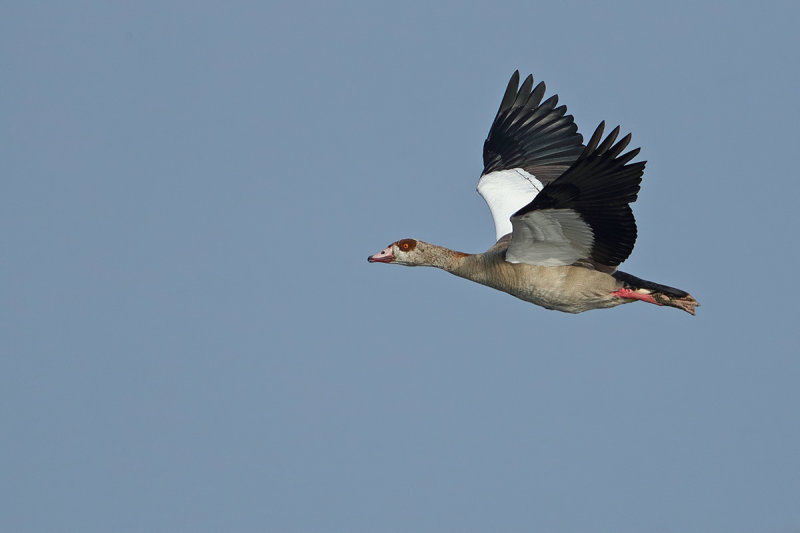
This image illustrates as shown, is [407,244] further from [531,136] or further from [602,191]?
[602,191]

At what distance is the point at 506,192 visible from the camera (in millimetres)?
13008

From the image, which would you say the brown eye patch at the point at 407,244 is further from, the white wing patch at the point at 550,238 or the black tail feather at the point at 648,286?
the black tail feather at the point at 648,286

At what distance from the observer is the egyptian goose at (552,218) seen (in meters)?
9.38

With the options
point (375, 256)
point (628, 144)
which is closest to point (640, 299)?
point (628, 144)

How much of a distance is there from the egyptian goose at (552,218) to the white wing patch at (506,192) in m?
0.01

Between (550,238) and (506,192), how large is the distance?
106 inches

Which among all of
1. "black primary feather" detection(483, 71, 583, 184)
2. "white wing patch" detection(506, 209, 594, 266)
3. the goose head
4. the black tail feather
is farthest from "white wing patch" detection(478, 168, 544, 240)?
the black tail feather

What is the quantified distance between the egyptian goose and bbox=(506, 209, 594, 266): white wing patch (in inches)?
0.4

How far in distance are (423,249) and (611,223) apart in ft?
9.38

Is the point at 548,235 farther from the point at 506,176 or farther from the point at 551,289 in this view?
the point at 506,176

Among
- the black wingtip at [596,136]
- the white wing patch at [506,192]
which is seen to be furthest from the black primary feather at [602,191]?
the white wing patch at [506,192]

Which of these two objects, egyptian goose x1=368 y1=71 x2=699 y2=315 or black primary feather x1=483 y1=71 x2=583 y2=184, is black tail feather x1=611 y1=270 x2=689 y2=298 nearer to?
egyptian goose x1=368 y1=71 x2=699 y2=315

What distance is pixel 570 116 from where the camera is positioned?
43.6 ft

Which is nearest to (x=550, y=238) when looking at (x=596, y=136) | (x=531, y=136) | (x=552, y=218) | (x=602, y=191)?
(x=552, y=218)
